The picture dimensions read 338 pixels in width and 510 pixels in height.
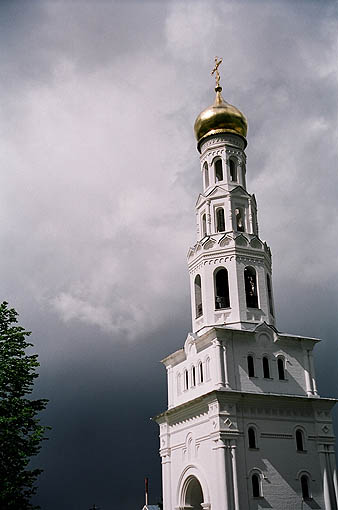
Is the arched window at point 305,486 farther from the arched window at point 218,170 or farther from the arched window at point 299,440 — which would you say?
the arched window at point 218,170

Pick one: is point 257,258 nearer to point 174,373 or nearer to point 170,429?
point 174,373

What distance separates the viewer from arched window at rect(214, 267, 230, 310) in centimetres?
2789

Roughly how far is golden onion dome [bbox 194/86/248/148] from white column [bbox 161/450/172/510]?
50.6ft

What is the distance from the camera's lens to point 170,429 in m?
28.7

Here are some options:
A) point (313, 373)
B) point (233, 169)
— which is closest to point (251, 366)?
point (313, 373)

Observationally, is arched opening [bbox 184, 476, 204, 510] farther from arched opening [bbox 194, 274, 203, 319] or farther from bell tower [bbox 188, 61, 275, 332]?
arched opening [bbox 194, 274, 203, 319]


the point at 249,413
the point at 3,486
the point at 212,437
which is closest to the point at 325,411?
the point at 249,413

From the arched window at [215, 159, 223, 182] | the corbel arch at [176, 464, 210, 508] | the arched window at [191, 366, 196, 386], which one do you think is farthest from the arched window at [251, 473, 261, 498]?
the arched window at [215, 159, 223, 182]

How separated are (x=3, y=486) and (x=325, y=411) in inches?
536

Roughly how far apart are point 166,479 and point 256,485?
17.5ft

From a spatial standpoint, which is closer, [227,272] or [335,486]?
[335,486]

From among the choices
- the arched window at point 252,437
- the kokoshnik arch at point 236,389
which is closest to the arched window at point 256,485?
the kokoshnik arch at point 236,389

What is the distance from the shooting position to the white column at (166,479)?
1101 inches

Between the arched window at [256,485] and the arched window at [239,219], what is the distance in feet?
36.9
